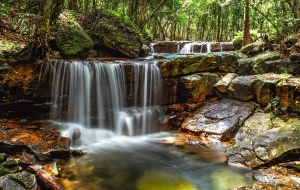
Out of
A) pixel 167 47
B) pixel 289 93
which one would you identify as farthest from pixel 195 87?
pixel 167 47

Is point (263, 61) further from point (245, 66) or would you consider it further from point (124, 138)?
point (124, 138)

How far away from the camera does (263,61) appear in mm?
9852

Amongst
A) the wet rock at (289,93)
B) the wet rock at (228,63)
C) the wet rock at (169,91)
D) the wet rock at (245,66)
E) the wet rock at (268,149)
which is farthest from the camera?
the wet rock at (228,63)

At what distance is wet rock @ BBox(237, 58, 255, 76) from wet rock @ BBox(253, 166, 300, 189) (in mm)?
5587

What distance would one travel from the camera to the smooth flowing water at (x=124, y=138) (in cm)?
540

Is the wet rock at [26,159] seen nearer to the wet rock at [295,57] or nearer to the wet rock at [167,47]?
the wet rock at [295,57]

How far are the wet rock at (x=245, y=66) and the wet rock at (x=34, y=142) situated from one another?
25.8 feet

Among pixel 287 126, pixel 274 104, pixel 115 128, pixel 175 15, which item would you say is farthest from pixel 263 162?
pixel 175 15

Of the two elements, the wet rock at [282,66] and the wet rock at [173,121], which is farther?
the wet rock at [173,121]

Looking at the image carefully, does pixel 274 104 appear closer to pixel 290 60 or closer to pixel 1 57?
pixel 290 60

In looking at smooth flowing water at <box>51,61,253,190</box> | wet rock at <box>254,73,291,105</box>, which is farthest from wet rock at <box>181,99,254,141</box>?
smooth flowing water at <box>51,61,253,190</box>

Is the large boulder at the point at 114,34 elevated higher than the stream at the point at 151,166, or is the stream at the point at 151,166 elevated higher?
the large boulder at the point at 114,34

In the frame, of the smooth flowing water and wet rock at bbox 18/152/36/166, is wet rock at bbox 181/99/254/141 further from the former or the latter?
wet rock at bbox 18/152/36/166

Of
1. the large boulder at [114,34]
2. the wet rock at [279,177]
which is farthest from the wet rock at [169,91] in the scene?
the wet rock at [279,177]
